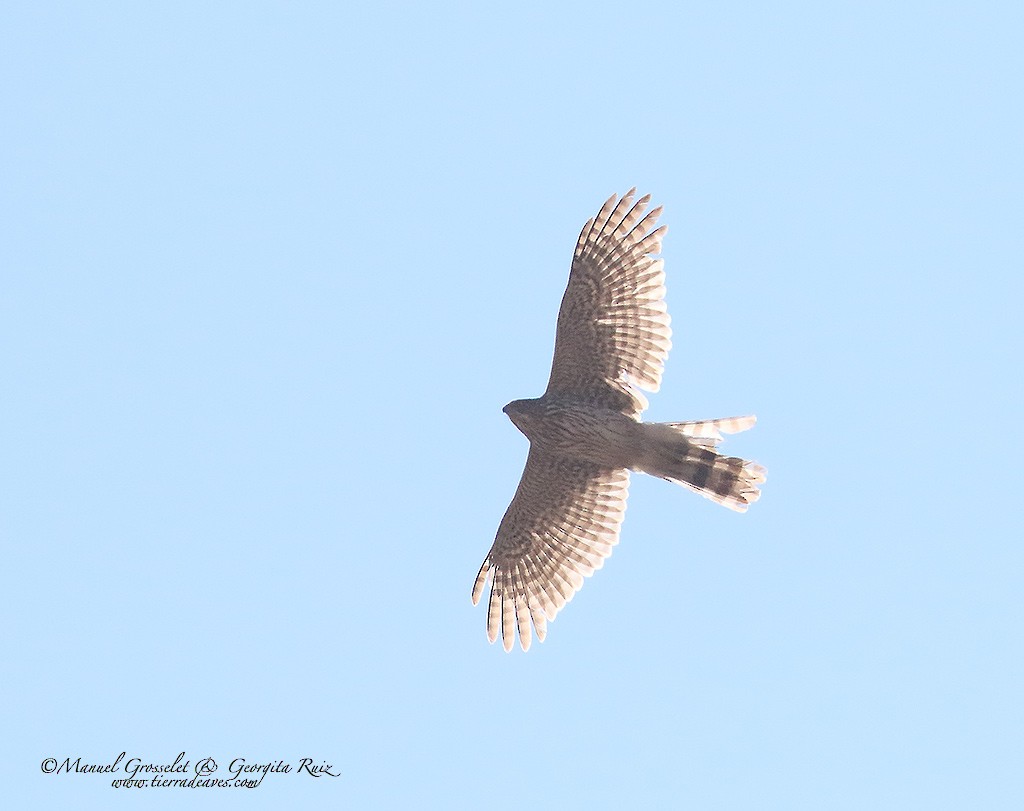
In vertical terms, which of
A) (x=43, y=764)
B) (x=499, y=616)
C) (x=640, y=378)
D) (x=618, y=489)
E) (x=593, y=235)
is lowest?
(x=43, y=764)

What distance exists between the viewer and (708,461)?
1586 centimetres

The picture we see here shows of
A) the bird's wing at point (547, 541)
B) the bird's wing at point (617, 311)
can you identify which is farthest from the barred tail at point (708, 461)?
the bird's wing at point (547, 541)

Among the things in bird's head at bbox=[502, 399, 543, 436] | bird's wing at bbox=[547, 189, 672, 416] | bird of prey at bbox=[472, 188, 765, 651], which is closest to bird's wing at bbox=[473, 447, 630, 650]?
bird of prey at bbox=[472, 188, 765, 651]

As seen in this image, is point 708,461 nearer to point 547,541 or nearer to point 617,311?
point 617,311

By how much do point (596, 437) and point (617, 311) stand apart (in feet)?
Result: 4.12

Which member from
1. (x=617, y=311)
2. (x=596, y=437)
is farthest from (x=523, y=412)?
(x=617, y=311)

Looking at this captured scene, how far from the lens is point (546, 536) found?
17.2 m

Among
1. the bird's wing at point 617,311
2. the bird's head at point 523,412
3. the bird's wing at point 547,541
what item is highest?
the bird's wing at point 617,311

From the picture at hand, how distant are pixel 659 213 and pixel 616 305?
3.27ft

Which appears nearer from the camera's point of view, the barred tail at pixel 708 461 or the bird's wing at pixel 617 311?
the barred tail at pixel 708 461

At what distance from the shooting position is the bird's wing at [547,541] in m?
17.0

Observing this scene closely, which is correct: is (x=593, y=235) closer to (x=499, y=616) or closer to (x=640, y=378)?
(x=640, y=378)

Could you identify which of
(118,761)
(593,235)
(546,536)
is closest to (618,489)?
(546,536)

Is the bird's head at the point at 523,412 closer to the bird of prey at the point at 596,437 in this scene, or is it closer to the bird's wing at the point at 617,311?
the bird of prey at the point at 596,437
